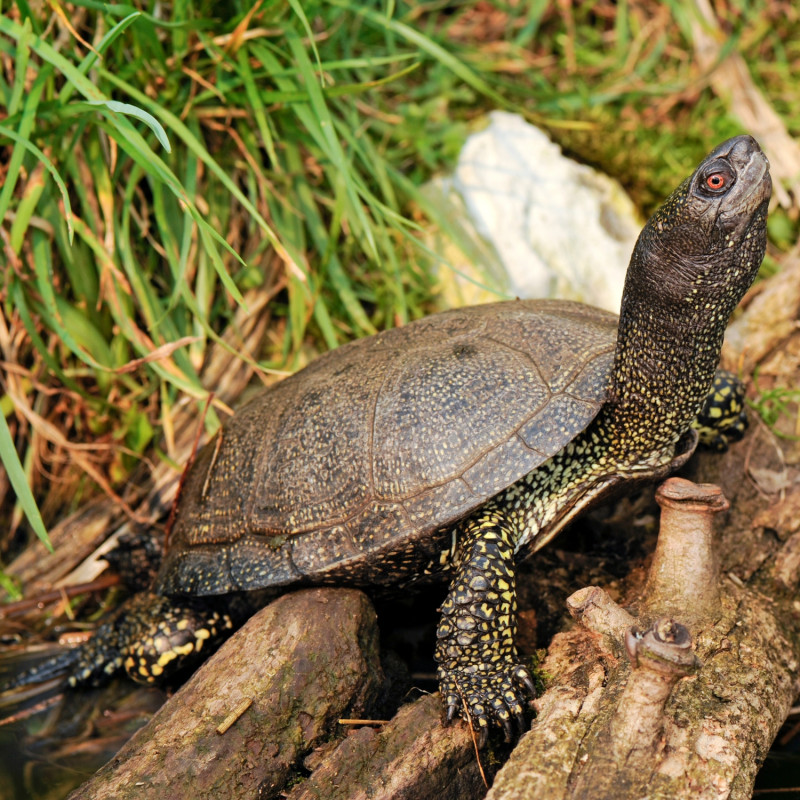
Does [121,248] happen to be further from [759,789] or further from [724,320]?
[759,789]

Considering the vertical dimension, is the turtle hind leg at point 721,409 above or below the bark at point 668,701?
above

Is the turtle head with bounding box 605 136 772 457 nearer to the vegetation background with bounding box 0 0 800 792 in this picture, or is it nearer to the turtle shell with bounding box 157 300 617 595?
the turtle shell with bounding box 157 300 617 595

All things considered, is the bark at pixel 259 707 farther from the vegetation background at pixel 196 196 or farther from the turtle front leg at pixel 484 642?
the vegetation background at pixel 196 196

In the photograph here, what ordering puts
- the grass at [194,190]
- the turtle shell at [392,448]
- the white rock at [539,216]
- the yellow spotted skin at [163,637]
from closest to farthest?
the turtle shell at [392,448], the yellow spotted skin at [163,637], the grass at [194,190], the white rock at [539,216]

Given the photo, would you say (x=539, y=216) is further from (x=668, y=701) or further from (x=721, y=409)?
(x=668, y=701)

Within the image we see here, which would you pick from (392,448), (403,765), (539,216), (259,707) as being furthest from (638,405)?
(539,216)

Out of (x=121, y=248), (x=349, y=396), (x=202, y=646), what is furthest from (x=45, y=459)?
(x=349, y=396)

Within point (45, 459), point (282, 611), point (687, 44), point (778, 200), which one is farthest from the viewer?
point (687, 44)

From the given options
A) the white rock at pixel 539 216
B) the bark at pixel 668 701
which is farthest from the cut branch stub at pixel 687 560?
the white rock at pixel 539 216
